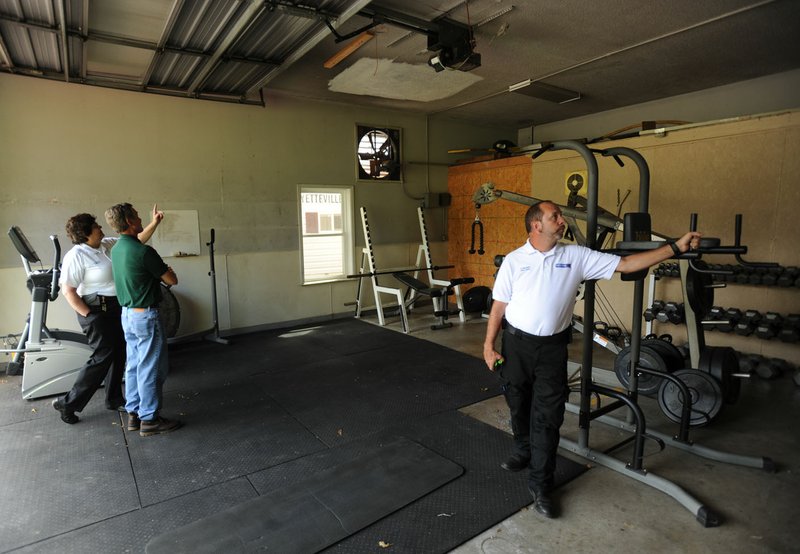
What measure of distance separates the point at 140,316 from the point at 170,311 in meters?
2.19

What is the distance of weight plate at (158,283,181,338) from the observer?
197 inches

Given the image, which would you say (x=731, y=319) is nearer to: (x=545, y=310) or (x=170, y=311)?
(x=545, y=310)

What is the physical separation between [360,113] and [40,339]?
15.6 feet

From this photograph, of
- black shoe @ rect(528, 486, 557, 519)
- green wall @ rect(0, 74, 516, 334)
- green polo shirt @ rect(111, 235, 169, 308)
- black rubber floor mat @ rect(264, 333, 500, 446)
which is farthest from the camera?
green wall @ rect(0, 74, 516, 334)

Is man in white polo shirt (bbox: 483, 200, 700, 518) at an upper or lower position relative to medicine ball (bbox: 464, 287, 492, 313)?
upper

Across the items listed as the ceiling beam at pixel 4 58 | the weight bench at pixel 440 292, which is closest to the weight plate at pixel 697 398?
the weight bench at pixel 440 292

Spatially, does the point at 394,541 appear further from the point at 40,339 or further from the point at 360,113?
the point at 360,113

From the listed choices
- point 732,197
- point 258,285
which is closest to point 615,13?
point 732,197

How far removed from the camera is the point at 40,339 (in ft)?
12.6

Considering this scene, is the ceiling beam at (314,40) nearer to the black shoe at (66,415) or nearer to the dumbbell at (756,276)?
the black shoe at (66,415)

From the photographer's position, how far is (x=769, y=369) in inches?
165

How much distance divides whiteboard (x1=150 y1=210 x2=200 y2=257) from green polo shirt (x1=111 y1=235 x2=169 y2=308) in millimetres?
2486

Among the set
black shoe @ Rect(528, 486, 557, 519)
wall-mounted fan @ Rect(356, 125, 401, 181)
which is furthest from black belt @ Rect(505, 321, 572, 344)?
wall-mounted fan @ Rect(356, 125, 401, 181)

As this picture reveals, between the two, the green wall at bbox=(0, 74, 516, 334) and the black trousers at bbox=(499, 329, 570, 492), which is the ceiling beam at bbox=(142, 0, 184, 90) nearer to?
the green wall at bbox=(0, 74, 516, 334)
